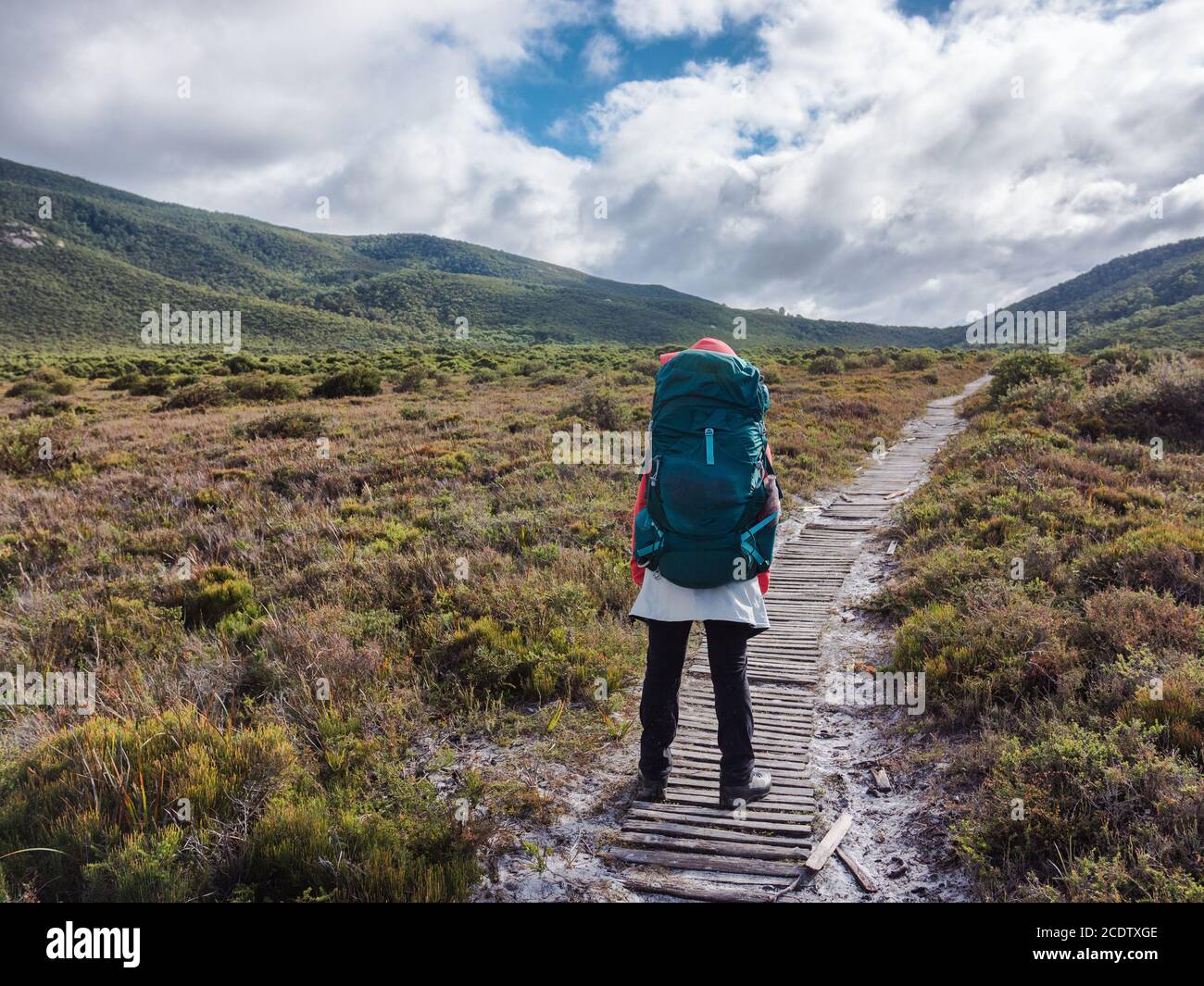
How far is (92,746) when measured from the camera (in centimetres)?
355

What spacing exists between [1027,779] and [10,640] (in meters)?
8.29

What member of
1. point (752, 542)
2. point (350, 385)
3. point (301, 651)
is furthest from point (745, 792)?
point (350, 385)

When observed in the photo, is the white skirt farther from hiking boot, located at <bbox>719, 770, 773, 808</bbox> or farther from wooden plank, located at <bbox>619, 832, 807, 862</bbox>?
wooden plank, located at <bbox>619, 832, 807, 862</bbox>

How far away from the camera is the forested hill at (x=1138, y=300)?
74.8 metres

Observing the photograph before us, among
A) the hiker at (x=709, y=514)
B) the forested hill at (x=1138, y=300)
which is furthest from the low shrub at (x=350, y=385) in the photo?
the forested hill at (x=1138, y=300)

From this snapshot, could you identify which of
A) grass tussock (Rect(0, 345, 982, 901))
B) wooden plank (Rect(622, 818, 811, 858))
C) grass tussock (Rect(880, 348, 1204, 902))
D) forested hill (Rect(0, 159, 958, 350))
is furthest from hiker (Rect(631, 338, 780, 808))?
forested hill (Rect(0, 159, 958, 350))

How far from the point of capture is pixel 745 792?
372 cm

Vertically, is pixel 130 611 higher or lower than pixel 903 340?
lower

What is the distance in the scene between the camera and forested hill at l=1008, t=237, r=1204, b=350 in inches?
2945

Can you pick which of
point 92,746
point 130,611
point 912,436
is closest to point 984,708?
point 92,746

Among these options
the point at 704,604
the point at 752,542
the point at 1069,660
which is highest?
the point at 752,542

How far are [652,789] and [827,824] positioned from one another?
3.40ft

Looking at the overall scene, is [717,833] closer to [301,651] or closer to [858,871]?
[858,871]

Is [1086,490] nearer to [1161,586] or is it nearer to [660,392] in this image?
[1161,586]
